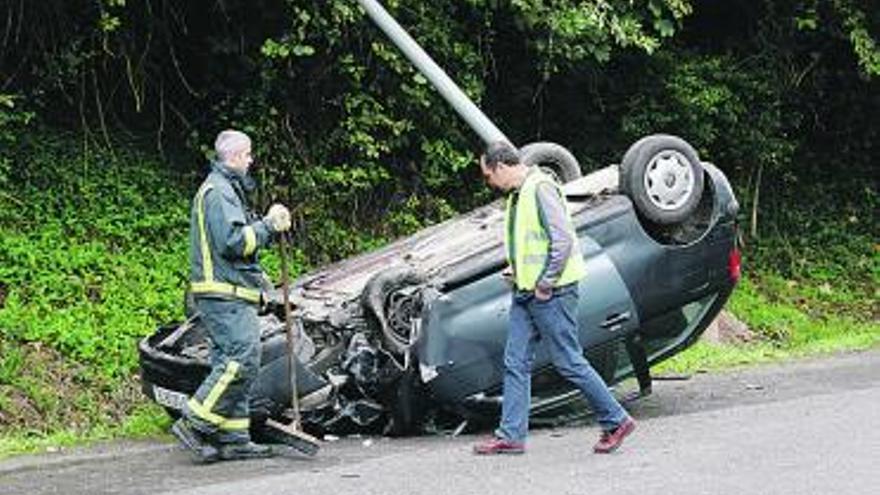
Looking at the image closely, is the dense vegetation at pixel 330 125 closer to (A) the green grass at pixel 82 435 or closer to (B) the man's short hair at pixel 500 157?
(A) the green grass at pixel 82 435

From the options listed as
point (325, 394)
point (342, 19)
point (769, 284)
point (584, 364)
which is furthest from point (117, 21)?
point (769, 284)

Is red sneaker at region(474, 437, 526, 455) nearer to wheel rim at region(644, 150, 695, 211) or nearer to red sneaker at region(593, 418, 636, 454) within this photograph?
red sneaker at region(593, 418, 636, 454)

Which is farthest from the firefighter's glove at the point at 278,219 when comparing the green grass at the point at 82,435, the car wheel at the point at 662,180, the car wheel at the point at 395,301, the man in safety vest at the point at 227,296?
the car wheel at the point at 662,180

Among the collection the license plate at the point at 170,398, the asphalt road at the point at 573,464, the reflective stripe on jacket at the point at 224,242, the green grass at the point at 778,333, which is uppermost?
the reflective stripe on jacket at the point at 224,242

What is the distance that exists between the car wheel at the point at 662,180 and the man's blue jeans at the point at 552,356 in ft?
3.78

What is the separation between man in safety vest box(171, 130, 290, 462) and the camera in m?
7.01

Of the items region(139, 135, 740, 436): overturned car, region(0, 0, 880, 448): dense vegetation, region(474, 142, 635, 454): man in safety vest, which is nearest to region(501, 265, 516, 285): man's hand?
region(139, 135, 740, 436): overturned car

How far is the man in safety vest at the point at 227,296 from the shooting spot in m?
7.01

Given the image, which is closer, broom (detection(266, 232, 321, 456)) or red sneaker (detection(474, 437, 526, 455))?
red sneaker (detection(474, 437, 526, 455))

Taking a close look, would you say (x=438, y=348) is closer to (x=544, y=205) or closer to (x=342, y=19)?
(x=544, y=205)

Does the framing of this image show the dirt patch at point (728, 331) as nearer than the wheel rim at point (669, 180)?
No

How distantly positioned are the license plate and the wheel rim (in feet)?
9.70

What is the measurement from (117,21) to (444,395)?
5963mm

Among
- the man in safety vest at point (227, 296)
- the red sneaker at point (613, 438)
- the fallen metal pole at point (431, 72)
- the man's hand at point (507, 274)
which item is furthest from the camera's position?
the fallen metal pole at point (431, 72)
